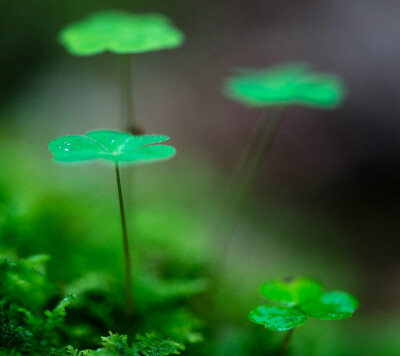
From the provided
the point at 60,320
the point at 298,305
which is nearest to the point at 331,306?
the point at 298,305

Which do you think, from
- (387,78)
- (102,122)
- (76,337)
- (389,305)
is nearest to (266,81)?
(76,337)

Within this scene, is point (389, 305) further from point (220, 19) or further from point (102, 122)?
point (220, 19)

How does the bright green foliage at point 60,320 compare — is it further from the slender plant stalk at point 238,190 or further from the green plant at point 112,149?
the slender plant stalk at point 238,190

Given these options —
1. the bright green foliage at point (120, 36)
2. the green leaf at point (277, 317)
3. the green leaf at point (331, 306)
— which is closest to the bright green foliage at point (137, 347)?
the green leaf at point (277, 317)

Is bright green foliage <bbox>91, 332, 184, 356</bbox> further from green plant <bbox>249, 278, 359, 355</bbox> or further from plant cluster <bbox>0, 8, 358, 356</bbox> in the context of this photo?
green plant <bbox>249, 278, 359, 355</bbox>

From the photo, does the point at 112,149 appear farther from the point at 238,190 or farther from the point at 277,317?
the point at 238,190

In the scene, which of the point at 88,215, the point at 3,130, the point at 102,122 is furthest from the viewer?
the point at 102,122
